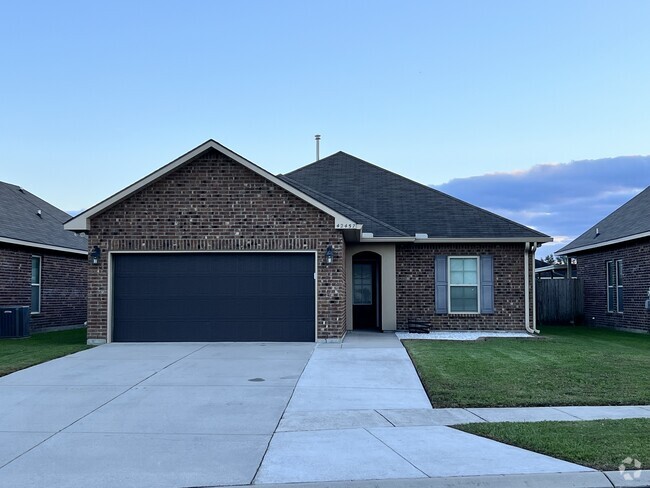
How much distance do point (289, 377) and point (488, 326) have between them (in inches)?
388

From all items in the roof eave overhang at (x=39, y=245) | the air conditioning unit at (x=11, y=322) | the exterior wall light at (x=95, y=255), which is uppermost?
the roof eave overhang at (x=39, y=245)

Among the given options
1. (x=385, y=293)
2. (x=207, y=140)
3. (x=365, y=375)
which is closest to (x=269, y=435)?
(x=365, y=375)

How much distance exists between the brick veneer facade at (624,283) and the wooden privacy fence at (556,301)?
670 mm

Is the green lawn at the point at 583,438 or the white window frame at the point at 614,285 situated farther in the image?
the white window frame at the point at 614,285

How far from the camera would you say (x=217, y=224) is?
53.4 ft

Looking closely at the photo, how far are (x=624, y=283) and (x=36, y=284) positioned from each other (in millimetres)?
19272

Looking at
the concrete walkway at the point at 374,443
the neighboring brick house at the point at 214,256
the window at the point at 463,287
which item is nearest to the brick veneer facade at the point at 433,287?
the window at the point at 463,287

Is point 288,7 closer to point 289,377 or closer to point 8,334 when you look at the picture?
point 289,377

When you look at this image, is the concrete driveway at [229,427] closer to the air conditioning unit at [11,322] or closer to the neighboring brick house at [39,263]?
the air conditioning unit at [11,322]

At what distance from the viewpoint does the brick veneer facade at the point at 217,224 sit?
53.2 feet

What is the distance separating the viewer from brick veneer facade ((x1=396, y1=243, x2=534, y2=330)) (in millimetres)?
19500

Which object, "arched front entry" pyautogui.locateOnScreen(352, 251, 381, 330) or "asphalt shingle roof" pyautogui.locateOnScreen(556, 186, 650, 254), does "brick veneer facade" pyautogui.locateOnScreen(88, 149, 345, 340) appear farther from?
"asphalt shingle roof" pyautogui.locateOnScreen(556, 186, 650, 254)

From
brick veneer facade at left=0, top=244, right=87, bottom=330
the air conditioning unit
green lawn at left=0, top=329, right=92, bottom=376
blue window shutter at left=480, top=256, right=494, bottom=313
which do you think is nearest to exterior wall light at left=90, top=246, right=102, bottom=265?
green lawn at left=0, top=329, right=92, bottom=376
